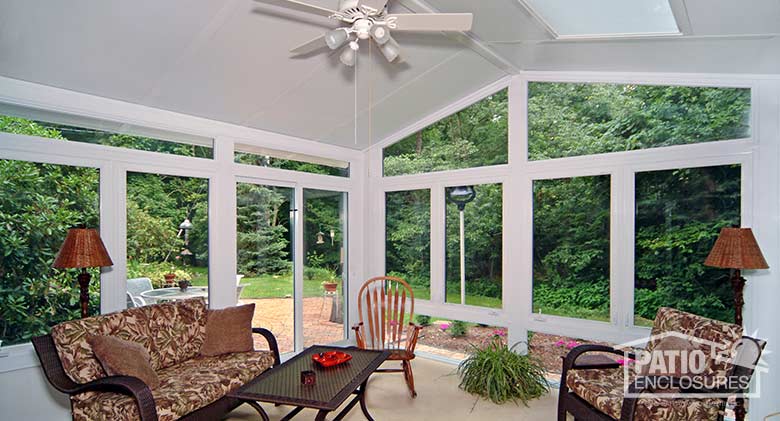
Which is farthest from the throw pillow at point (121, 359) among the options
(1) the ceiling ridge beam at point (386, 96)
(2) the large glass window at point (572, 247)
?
(2) the large glass window at point (572, 247)

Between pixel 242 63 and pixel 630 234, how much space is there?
3.55 metres

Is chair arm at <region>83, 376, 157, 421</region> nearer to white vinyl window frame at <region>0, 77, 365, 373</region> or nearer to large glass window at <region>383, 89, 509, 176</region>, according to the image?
white vinyl window frame at <region>0, 77, 365, 373</region>

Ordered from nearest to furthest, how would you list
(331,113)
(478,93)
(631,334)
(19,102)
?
(19,102) < (631,334) < (331,113) < (478,93)

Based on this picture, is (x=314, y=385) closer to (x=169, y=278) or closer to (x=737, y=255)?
(x=169, y=278)

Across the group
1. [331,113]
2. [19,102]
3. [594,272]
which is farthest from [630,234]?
[19,102]

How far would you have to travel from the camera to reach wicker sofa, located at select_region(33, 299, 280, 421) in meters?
2.44

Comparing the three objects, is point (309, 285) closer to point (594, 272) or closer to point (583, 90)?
point (594, 272)

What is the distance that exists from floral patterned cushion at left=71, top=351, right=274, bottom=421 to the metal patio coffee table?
302 mm

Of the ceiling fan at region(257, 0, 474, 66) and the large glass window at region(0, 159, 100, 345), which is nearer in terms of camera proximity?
the ceiling fan at region(257, 0, 474, 66)

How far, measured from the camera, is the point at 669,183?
A: 348cm

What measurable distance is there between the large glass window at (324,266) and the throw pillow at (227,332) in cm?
129

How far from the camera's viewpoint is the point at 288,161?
465 centimetres

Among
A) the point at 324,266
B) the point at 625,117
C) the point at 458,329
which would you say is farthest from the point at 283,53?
the point at 458,329

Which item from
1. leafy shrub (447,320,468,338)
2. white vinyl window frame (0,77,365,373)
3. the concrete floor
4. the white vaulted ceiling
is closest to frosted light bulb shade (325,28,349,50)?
the white vaulted ceiling
